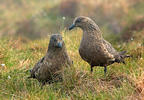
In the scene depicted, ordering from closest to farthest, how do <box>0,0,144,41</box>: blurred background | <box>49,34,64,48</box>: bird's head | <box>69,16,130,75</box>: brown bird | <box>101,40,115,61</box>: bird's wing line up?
<box>49,34,64,48</box>: bird's head < <box>69,16,130,75</box>: brown bird < <box>101,40,115,61</box>: bird's wing < <box>0,0,144,41</box>: blurred background

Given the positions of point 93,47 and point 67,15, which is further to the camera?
point 67,15

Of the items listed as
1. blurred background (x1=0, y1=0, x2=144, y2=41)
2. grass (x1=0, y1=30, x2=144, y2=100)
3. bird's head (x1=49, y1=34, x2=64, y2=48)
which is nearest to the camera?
grass (x1=0, y1=30, x2=144, y2=100)

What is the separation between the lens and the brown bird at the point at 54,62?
490cm

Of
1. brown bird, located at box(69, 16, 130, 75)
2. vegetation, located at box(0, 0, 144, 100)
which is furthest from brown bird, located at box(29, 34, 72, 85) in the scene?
brown bird, located at box(69, 16, 130, 75)

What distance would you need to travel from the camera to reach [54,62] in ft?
16.2

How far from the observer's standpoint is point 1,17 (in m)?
15.0

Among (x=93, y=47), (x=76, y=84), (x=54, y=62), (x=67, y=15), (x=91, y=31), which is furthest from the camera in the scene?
(x=67, y=15)

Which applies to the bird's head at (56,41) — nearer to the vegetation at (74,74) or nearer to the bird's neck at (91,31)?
the vegetation at (74,74)

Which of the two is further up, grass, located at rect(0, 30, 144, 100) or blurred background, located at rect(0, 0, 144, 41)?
blurred background, located at rect(0, 0, 144, 41)

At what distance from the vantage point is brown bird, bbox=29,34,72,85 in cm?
490

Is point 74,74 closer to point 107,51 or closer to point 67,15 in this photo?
point 107,51

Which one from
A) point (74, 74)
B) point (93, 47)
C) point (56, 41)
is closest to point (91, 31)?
point (93, 47)

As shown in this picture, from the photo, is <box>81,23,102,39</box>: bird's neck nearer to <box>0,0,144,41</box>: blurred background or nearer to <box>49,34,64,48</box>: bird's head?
<box>49,34,64,48</box>: bird's head

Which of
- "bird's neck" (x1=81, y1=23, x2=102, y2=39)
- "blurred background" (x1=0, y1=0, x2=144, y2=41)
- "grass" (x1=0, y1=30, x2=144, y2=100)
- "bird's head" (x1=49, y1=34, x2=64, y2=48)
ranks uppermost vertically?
"blurred background" (x1=0, y1=0, x2=144, y2=41)
